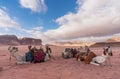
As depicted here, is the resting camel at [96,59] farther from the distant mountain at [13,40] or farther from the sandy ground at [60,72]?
the distant mountain at [13,40]

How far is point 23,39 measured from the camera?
119m

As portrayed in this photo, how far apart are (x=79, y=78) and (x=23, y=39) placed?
11176 cm

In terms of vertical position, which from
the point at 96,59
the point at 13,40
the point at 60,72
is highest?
the point at 13,40

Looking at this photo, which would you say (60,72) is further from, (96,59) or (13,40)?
(13,40)

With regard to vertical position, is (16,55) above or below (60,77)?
above

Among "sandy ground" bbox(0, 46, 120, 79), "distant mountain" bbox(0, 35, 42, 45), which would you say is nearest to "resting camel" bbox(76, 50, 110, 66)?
"sandy ground" bbox(0, 46, 120, 79)

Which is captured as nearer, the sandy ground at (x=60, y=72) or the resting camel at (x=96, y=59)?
the sandy ground at (x=60, y=72)

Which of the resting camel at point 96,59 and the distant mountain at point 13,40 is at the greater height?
the distant mountain at point 13,40

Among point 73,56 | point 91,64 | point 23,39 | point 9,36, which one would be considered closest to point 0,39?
point 9,36

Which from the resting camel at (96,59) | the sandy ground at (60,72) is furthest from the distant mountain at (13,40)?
the sandy ground at (60,72)

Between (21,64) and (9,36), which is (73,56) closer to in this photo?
(21,64)

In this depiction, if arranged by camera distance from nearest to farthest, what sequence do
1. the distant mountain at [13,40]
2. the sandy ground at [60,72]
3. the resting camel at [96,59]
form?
the sandy ground at [60,72] → the resting camel at [96,59] → the distant mountain at [13,40]

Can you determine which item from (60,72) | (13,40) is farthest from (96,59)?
(13,40)

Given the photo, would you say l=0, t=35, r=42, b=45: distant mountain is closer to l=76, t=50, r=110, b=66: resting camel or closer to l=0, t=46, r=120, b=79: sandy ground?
l=76, t=50, r=110, b=66: resting camel
